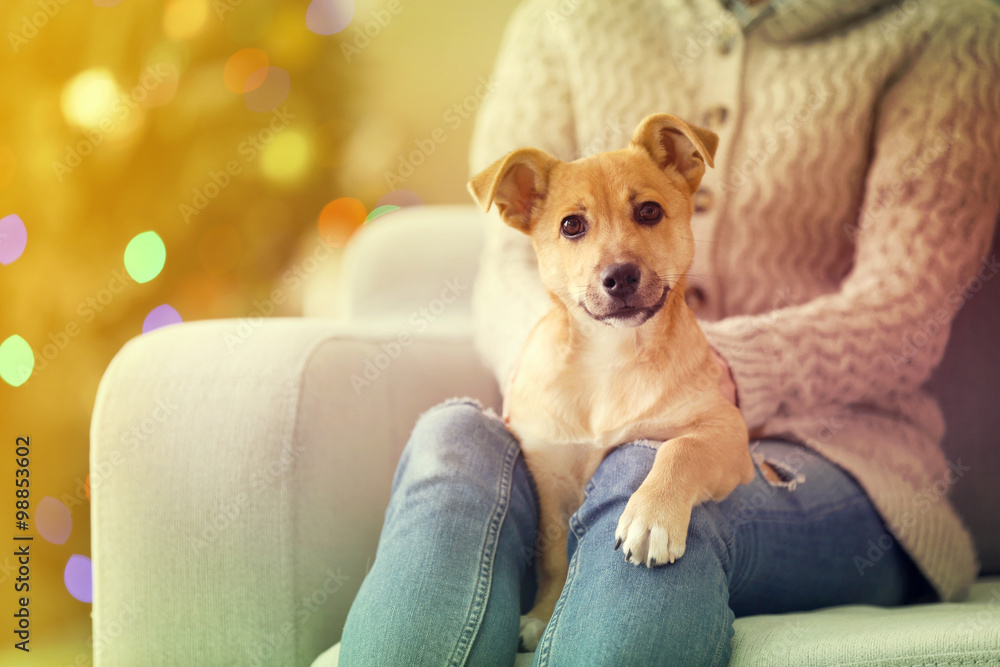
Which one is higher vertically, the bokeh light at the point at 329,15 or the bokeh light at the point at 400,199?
the bokeh light at the point at 329,15

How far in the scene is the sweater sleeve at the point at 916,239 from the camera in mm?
1389

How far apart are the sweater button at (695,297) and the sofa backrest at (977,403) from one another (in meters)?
0.60

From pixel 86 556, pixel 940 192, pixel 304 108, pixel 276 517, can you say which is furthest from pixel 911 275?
pixel 86 556

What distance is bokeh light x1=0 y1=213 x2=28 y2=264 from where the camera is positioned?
5.97 ft

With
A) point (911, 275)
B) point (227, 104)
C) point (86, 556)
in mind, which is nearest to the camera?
point (911, 275)

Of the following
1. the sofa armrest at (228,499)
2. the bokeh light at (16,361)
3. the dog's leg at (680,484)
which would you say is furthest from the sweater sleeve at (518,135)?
the bokeh light at (16,361)

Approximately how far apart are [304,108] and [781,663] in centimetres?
232

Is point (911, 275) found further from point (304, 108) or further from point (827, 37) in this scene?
point (304, 108)

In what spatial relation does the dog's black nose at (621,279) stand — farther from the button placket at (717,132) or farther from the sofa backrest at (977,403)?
the sofa backrest at (977,403)

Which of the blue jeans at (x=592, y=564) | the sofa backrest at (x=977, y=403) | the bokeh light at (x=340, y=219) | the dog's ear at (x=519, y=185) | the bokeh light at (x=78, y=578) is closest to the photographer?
the blue jeans at (x=592, y=564)

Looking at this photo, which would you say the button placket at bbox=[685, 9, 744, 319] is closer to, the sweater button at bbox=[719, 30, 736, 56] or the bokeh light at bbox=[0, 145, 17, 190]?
the sweater button at bbox=[719, 30, 736, 56]

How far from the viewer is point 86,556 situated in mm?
1928

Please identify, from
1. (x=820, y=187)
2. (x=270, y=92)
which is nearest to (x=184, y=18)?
(x=270, y=92)

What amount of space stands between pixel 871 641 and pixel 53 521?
205 centimetres
